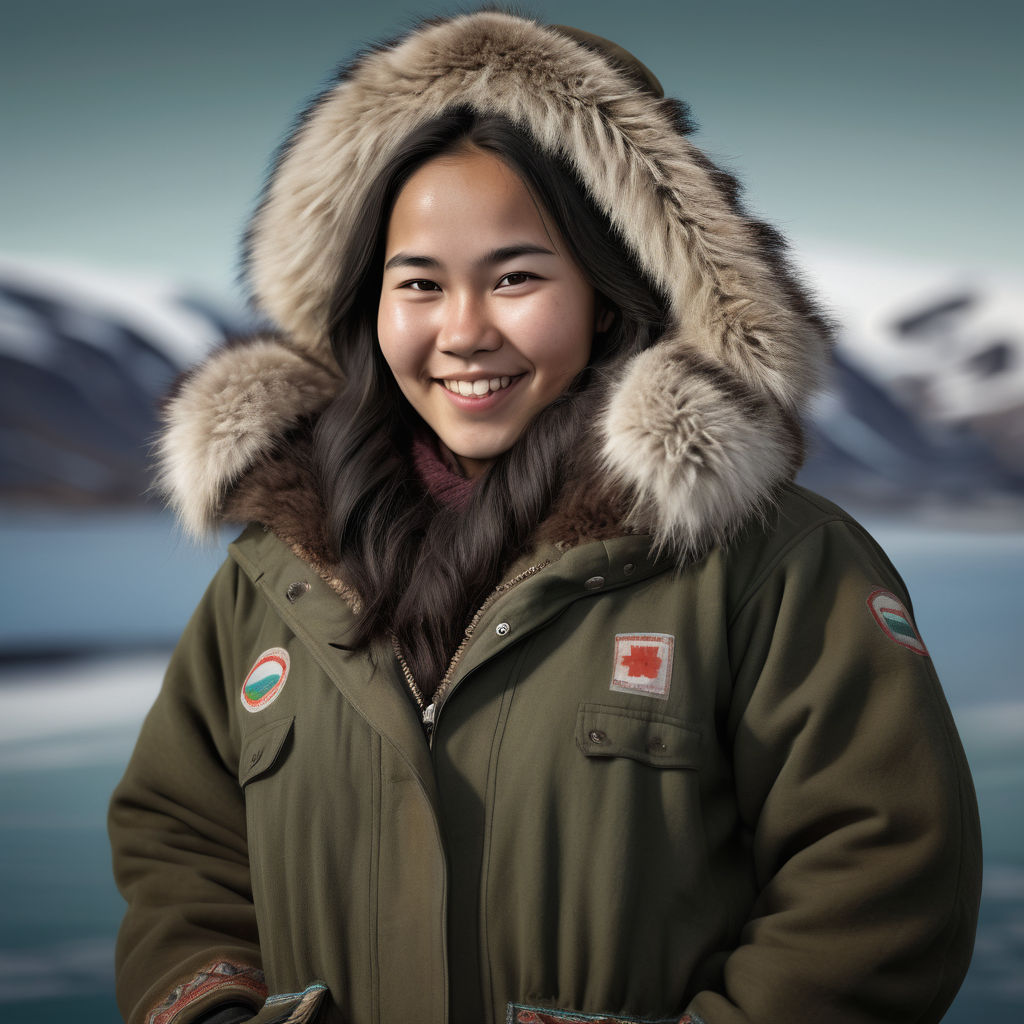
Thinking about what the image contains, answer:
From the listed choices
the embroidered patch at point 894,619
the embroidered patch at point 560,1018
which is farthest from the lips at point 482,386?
the embroidered patch at point 560,1018

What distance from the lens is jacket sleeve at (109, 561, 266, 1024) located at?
4.46ft

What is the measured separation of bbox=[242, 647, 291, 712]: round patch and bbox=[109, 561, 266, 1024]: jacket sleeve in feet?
0.25

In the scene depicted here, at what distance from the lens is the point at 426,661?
1.31 meters

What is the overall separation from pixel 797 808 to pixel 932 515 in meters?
3.12

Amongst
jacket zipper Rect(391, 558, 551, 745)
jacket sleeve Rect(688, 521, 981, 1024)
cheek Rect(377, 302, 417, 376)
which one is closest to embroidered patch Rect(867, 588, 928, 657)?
jacket sleeve Rect(688, 521, 981, 1024)

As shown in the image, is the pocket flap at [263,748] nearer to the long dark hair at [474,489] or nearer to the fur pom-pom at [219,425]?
the long dark hair at [474,489]

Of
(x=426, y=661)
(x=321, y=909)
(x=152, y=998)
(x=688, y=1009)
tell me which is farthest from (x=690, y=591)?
(x=152, y=998)

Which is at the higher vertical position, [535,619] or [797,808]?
[535,619]

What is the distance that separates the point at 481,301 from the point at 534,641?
41 cm

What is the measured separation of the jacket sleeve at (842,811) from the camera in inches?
42.6

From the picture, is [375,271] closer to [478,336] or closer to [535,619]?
[478,336]

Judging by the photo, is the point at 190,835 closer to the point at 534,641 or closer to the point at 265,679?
the point at 265,679

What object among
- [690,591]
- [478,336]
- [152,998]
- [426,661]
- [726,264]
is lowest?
[152,998]

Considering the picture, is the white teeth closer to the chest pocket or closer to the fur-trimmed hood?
the fur-trimmed hood
